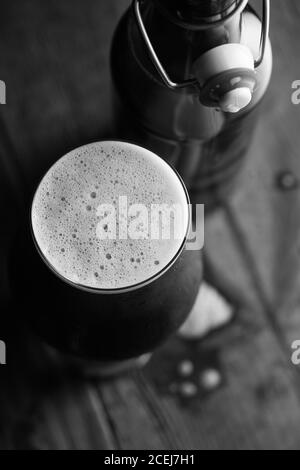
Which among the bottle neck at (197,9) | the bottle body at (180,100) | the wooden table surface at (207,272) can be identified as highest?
the bottle neck at (197,9)

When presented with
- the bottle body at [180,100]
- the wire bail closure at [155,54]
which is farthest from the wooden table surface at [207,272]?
the wire bail closure at [155,54]

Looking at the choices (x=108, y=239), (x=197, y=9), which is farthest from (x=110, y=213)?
(x=197, y=9)

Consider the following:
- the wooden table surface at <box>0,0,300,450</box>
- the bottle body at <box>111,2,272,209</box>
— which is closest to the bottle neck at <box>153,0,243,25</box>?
the bottle body at <box>111,2,272,209</box>

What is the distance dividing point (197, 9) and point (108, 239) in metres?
0.15

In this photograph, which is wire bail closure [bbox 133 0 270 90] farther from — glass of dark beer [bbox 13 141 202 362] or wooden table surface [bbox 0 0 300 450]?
wooden table surface [bbox 0 0 300 450]

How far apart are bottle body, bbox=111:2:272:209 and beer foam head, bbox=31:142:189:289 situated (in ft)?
0.18

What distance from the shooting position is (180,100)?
464 mm

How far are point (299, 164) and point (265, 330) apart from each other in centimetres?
16

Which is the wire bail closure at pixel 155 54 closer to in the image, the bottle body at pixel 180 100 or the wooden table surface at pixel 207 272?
the bottle body at pixel 180 100

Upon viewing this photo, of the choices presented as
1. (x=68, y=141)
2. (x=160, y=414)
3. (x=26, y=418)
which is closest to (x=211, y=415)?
(x=160, y=414)

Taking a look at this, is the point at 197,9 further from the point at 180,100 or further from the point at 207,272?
the point at 207,272

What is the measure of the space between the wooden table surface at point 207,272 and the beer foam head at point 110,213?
181 millimetres

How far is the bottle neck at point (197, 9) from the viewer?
402 millimetres

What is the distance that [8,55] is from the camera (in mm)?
630
